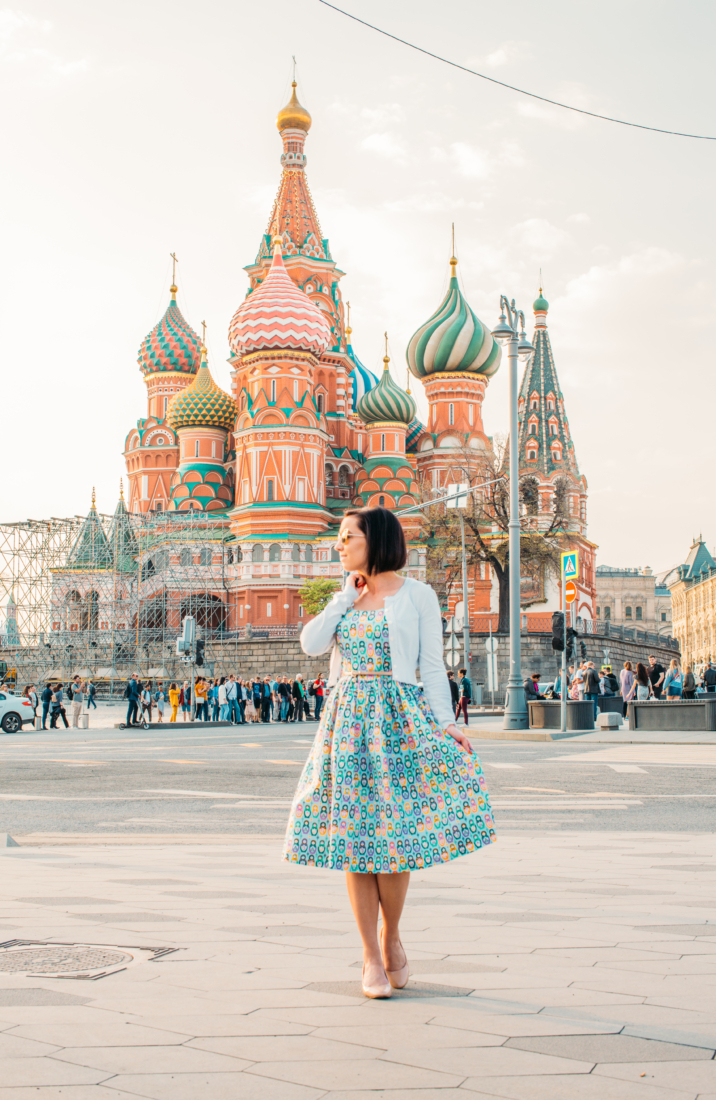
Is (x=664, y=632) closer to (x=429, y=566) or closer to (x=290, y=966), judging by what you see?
(x=429, y=566)

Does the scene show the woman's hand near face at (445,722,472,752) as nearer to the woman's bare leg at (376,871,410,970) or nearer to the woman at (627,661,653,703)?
the woman's bare leg at (376,871,410,970)

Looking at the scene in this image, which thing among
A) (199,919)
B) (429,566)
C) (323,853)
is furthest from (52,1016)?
(429,566)

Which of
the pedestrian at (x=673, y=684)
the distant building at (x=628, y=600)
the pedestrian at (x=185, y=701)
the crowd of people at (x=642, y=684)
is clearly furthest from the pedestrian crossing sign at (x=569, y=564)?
the distant building at (x=628, y=600)

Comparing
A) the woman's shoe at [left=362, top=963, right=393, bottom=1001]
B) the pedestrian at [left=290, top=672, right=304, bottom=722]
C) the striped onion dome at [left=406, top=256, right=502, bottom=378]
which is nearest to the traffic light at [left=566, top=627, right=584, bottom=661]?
the pedestrian at [left=290, top=672, right=304, bottom=722]

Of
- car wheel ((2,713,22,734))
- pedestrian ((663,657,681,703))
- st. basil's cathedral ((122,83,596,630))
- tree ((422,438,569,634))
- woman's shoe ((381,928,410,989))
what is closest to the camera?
woman's shoe ((381,928,410,989))

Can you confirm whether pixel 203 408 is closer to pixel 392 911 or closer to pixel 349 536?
pixel 349 536

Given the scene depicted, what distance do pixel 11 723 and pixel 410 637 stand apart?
28.6 m

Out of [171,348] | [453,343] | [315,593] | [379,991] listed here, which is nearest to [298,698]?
[315,593]

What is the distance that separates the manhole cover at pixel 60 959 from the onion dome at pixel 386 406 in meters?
65.2

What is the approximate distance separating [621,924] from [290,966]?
1.57m

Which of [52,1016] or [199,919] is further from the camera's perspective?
[199,919]

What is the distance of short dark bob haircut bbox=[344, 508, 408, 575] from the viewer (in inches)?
173

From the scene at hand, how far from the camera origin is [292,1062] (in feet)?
9.97

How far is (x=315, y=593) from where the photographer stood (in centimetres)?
5962
